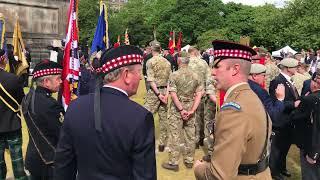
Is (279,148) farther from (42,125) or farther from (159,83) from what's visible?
(42,125)

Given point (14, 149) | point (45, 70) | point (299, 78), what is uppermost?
point (45, 70)

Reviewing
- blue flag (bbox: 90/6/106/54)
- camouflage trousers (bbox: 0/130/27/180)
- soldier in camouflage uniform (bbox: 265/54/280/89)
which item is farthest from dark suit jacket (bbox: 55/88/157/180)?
soldier in camouflage uniform (bbox: 265/54/280/89)

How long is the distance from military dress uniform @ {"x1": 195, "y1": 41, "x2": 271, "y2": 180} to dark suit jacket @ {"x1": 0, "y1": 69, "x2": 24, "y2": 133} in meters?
3.57

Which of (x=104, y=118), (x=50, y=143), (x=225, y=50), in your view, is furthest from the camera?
(x=50, y=143)

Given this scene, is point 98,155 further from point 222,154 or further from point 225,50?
point 225,50

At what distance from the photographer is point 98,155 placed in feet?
8.37

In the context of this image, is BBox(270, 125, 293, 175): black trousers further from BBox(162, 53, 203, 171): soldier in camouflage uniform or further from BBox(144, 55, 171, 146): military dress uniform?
BBox(144, 55, 171, 146): military dress uniform

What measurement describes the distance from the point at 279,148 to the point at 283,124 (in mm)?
1209

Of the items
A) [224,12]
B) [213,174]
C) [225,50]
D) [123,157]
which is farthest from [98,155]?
[224,12]

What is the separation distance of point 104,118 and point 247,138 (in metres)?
1.04

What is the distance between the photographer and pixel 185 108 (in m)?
7.44

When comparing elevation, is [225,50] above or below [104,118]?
above

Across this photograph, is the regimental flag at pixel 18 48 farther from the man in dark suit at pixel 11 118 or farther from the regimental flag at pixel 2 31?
the man in dark suit at pixel 11 118

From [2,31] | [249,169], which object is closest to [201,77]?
[2,31]
